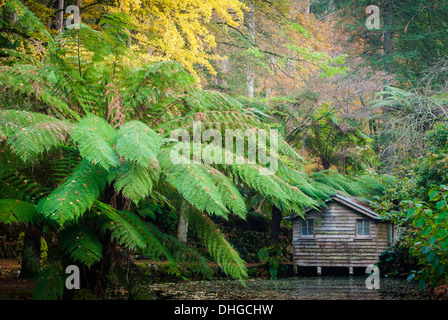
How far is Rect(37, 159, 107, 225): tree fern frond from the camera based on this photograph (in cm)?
212

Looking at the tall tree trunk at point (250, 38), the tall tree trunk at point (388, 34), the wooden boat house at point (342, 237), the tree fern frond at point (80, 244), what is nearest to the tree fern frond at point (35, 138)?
the tree fern frond at point (80, 244)

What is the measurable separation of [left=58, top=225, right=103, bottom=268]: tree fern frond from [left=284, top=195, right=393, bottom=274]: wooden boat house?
12.4 meters

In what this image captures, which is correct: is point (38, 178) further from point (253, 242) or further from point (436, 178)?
point (253, 242)

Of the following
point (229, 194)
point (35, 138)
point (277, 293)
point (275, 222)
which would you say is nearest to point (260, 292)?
point (277, 293)

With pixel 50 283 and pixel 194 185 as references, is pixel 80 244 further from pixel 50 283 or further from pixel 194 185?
pixel 194 185

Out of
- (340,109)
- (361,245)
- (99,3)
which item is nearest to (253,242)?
(361,245)

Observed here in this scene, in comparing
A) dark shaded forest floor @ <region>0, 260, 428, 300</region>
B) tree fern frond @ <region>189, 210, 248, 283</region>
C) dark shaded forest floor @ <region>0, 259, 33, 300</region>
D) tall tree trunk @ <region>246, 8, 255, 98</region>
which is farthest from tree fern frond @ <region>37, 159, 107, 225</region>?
tall tree trunk @ <region>246, 8, 255, 98</region>

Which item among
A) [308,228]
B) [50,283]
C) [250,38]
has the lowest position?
[308,228]

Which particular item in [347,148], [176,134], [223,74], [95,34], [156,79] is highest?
[223,74]

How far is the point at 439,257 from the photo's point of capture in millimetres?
4230

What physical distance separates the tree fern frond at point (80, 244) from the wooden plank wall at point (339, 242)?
42.4ft

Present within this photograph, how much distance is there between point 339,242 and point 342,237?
7.9 inches

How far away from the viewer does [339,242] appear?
Result: 14.6 meters
